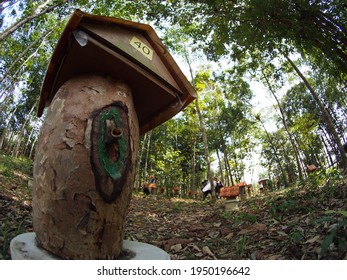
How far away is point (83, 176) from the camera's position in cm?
136

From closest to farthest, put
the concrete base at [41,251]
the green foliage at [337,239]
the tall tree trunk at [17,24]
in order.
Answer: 1. the concrete base at [41,251]
2. the green foliage at [337,239]
3. the tall tree trunk at [17,24]

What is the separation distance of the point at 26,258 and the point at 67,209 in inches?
12.6

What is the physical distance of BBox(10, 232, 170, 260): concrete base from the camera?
1.29 metres

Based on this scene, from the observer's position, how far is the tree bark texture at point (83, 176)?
1.34 m

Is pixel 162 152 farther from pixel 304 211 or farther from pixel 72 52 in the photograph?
pixel 72 52

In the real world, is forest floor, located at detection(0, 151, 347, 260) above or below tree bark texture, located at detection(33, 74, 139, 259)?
below

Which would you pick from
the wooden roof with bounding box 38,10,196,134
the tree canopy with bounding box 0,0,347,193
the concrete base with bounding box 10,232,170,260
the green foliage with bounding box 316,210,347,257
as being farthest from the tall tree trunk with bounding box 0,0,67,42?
the green foliage with bounding box 316,210,347,257

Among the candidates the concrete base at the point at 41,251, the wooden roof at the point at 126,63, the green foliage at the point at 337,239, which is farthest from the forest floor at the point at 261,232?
the wooden roof at the point at 126,63

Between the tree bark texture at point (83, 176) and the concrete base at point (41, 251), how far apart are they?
5 centimetres

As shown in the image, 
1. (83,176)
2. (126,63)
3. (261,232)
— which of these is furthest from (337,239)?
(126,63)

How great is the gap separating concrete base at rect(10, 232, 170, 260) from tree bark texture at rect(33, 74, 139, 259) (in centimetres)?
5

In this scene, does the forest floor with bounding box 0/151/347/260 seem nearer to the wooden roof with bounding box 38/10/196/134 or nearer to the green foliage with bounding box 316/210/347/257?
the green foliage with bounding box 316/210/347/257

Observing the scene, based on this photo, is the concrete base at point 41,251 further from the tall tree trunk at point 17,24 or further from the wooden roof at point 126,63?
the tall tree trunk at point 17,24
